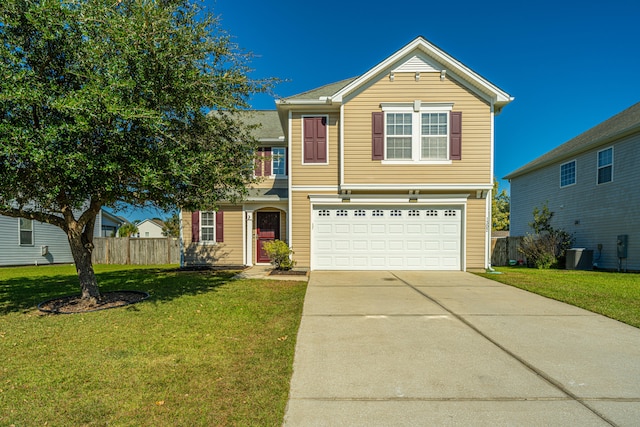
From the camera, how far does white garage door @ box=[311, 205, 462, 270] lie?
37.7 feet

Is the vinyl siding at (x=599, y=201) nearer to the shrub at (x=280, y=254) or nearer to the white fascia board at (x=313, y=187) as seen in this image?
the white fascia board at (x=313, y=187)

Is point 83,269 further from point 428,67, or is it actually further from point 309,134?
point 428,67

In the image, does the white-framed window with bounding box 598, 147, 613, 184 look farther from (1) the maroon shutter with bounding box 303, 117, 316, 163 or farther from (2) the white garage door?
(1) the maroon shutter with bounding box 303, 117, 316, 163

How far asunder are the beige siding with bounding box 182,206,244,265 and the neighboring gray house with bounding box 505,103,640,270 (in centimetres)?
1485

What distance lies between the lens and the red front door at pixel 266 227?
530 inches

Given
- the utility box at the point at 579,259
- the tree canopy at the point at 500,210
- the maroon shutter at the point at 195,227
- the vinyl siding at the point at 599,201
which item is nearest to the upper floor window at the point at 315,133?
the maroon shutter at the point at 195,227

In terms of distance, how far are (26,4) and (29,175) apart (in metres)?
2.56

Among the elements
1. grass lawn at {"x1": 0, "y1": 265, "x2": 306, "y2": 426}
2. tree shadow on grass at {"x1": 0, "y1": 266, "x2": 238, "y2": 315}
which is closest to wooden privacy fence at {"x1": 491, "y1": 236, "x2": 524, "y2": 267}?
tree shadow on grass at {"x1": 0, "y1": 266, "x2": 238, "y2": 315}

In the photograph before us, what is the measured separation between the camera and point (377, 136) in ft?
36.3

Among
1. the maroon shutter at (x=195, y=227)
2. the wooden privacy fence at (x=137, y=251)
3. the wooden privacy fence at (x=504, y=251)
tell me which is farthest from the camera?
the wooden privacy fence at (x=137, y=251)

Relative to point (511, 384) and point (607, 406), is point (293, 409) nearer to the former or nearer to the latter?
point (511, 384)

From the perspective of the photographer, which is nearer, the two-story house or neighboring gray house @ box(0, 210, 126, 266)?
the two-story house

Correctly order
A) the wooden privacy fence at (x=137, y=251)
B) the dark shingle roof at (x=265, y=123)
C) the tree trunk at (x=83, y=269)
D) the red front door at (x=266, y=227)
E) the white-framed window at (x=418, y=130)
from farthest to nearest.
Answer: the wooden privacy fence at (x=137, y=251), the dark shingle roof at (x=265, y=123), the red front door at (x=266, y=227), the white-framed window at (x=418, y=130), the tree trunk at (x=83, y=269)

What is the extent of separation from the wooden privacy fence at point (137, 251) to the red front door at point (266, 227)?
6024 mm
